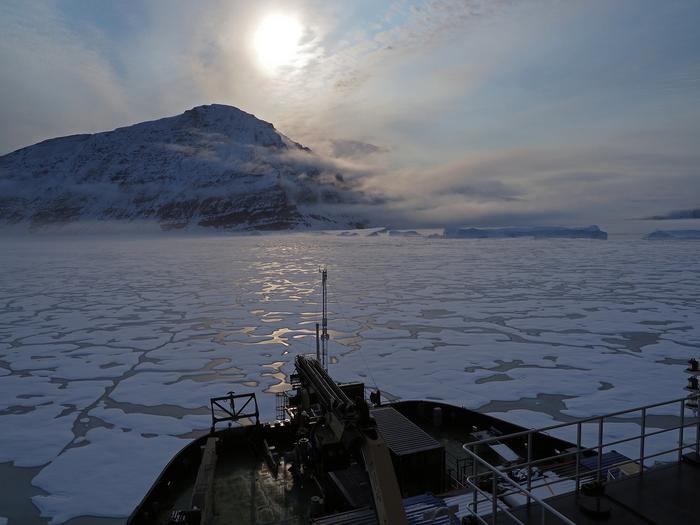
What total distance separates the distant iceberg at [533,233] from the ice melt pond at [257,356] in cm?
9275

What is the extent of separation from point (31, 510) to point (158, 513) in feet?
6.86

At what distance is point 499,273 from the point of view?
39.0 metres

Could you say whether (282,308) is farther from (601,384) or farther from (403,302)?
(601,384)

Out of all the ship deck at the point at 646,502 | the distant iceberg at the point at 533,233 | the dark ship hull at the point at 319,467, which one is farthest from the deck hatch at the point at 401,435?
the distant iceberg at the point at 533,233

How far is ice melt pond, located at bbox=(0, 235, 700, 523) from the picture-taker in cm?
940

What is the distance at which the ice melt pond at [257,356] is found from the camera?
9.40 metres

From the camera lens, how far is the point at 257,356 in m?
16.0

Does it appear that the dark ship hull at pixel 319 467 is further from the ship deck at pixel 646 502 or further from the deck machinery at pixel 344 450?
the ship deck at pixel 646 502

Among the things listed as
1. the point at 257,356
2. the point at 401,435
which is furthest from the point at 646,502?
the point at 257,356

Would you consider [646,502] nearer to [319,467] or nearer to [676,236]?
[319,467]

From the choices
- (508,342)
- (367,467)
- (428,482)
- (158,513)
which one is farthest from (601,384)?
(158,513)

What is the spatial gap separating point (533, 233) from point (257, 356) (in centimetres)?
12044

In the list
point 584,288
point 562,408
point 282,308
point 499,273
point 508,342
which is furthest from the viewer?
point 499,273

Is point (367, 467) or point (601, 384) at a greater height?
point (367, 467)
